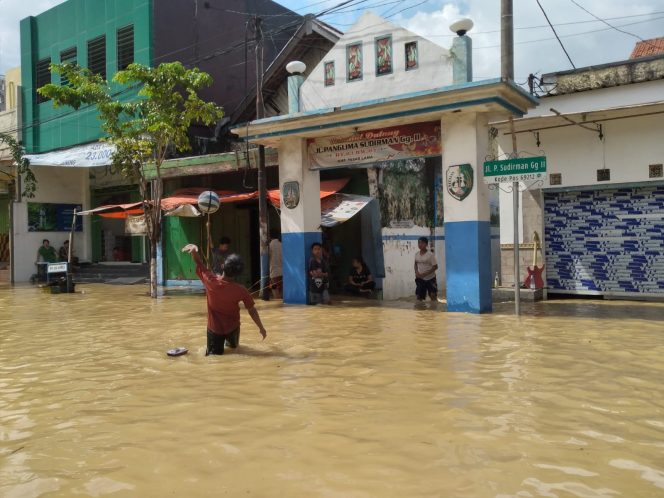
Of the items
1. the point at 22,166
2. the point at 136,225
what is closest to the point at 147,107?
the point at 136,225

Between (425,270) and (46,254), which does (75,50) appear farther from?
(425,270)

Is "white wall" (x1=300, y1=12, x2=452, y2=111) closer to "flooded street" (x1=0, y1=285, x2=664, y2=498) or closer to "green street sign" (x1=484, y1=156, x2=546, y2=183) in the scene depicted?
"green street sign" (x1=484, y1=156, x2=546, y2=183)

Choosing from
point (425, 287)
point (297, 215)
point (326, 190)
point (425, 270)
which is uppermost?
point (326, 190)

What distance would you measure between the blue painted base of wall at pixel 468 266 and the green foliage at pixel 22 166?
16.1 meters

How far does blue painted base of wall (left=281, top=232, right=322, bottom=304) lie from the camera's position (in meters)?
12.7

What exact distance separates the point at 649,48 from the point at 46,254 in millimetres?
22276

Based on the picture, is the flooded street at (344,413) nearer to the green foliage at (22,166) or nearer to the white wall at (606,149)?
the white wall at (606,149)

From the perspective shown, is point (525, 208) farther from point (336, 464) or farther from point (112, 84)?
point (112, 84)

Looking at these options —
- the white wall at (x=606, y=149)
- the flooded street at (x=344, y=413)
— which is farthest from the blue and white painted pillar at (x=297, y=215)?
the white wall at (x=606, y=149)

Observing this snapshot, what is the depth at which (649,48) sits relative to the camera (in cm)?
1892

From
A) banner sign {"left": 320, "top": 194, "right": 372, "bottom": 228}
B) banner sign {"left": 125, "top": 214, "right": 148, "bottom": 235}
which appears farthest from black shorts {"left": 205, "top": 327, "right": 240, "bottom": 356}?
banner sign {"left": 125, "top": 214, "right": 148, "bottom": 235}

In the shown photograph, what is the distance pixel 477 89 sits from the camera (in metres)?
9.55

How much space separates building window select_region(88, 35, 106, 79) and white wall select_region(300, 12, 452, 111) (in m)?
12.6

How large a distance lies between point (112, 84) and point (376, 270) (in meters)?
13.5
